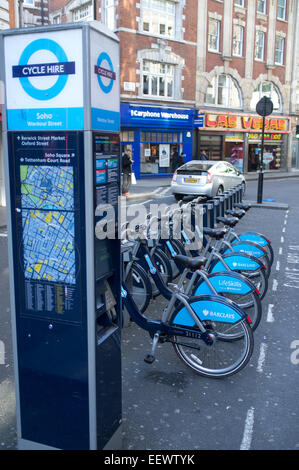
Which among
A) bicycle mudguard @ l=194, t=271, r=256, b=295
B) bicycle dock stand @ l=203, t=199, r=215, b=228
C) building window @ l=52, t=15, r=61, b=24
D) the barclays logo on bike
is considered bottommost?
the barclays logo on bike

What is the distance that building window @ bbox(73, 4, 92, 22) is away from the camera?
1042 inches

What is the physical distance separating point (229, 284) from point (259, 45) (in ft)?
102

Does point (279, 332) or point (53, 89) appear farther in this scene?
point (279, 332)

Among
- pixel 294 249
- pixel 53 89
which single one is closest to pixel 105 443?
pixel 53 89

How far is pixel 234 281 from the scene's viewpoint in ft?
14.8

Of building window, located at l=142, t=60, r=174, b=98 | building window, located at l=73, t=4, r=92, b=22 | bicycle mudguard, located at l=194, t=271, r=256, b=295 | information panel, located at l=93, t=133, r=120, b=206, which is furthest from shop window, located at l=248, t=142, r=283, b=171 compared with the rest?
information panel, located at l=93, t=133, r=120, b=206

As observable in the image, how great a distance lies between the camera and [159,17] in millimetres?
24969

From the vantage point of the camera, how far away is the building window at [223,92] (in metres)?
28.5

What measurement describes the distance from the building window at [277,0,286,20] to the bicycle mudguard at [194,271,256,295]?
109 feet

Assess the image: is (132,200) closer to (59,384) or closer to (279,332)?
(279,332)

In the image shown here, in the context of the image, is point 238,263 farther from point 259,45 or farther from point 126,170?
point 259,45

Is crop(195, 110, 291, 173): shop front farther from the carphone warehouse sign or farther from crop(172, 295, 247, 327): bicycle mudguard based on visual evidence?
the carphone warehouse sign

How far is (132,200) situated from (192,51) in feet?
46.7

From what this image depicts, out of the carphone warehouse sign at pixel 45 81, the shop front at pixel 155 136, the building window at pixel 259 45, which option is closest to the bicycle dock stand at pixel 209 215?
the carphone warehouse sign at pixel 45 81
